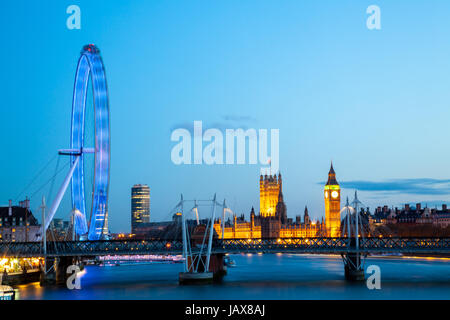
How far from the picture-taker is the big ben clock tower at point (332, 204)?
174 meters

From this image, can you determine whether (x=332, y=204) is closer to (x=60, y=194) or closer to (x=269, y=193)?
(x=269, y=193)

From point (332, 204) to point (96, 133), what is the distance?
429ft

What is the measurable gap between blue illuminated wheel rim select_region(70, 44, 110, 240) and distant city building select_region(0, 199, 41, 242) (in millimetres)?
48476

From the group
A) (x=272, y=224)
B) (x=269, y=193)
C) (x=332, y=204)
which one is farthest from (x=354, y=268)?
(x=269, y=193)

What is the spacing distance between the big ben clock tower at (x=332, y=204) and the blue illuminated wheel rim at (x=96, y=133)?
12354 cm

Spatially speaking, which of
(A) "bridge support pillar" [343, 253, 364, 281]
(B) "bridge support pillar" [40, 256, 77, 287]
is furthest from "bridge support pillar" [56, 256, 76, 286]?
(A) "bridge support pillar" [343, 253, 364, 281]

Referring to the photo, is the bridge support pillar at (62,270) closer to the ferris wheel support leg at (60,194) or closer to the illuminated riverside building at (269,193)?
the ferris wheel support leg at (60,194)

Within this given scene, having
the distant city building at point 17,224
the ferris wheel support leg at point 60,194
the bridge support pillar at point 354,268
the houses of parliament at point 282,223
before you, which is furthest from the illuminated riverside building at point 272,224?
the ferris wheel support leg at point 60,194

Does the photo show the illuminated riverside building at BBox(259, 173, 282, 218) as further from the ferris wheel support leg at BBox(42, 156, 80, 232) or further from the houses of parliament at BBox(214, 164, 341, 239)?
the ferris wheel support leg at BBox(42, 156, 80, 232)

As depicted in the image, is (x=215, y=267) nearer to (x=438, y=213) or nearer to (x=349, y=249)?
(x=349, y=249)

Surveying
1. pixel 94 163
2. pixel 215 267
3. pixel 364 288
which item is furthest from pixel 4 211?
pixel 364 288

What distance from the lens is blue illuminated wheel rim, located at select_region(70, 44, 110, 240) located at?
52656mm
